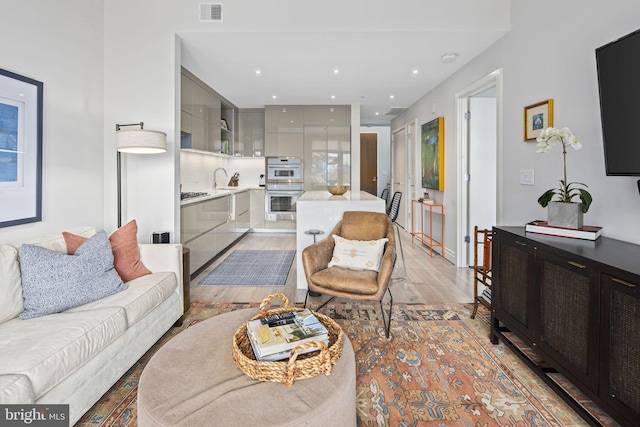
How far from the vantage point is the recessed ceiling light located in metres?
3.75

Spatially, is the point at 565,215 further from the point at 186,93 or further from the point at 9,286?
the point at 186,93

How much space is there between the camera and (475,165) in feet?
14.1

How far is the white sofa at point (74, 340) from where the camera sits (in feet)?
4.35

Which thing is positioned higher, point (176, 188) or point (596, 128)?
point (596, 128)

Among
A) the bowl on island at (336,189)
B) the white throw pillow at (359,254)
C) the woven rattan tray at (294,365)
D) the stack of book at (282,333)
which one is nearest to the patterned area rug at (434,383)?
the woven rattan tray at (294,365)

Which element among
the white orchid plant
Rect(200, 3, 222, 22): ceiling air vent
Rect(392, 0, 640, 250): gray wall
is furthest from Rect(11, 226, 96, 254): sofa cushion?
Rect(392, 0, 640, 250): gray wall

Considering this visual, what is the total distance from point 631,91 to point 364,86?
3799 mm

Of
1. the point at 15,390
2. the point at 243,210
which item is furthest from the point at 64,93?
the point at 243,210

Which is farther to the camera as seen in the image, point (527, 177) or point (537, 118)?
point (527, 177)

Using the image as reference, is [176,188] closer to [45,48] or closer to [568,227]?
[45,48]

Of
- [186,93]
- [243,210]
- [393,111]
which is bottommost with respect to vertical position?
[243,210]

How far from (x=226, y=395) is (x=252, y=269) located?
320cm

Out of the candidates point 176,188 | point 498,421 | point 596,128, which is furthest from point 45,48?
point 596,128

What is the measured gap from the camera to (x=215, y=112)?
18.5 feet
